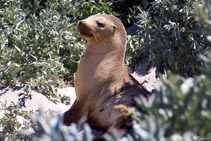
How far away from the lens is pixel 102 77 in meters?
5.99

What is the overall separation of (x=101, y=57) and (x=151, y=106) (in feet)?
11.5

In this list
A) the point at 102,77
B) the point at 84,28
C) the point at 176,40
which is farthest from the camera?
the point at 176,40

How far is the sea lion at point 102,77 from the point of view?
5895 mm

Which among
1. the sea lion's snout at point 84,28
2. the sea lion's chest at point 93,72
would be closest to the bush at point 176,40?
the sea lion's chest at point 93,72

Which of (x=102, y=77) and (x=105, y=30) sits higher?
(x=105, y=30)

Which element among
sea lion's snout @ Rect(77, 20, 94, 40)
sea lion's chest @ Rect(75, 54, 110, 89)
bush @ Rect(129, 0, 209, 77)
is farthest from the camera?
bush @ Rect(129, 0, 209, 77)

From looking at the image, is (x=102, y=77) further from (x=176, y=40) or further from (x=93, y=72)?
(x=176, y=40)

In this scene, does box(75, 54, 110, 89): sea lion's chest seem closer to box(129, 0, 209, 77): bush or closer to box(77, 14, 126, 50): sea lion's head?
box(77, 14, 126, 50): sea lion's head

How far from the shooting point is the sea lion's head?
588cm

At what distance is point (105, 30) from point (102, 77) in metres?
0.41

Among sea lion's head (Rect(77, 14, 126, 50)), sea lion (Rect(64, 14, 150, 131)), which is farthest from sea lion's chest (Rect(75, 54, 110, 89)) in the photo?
sea lion's head (Rect(77, 14, 126, 50))

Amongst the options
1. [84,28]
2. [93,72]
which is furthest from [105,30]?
[93,72]

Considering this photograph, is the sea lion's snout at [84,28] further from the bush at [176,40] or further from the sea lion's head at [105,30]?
the bush at [176,40]

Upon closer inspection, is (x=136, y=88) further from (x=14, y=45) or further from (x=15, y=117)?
(x=14, y=45)
